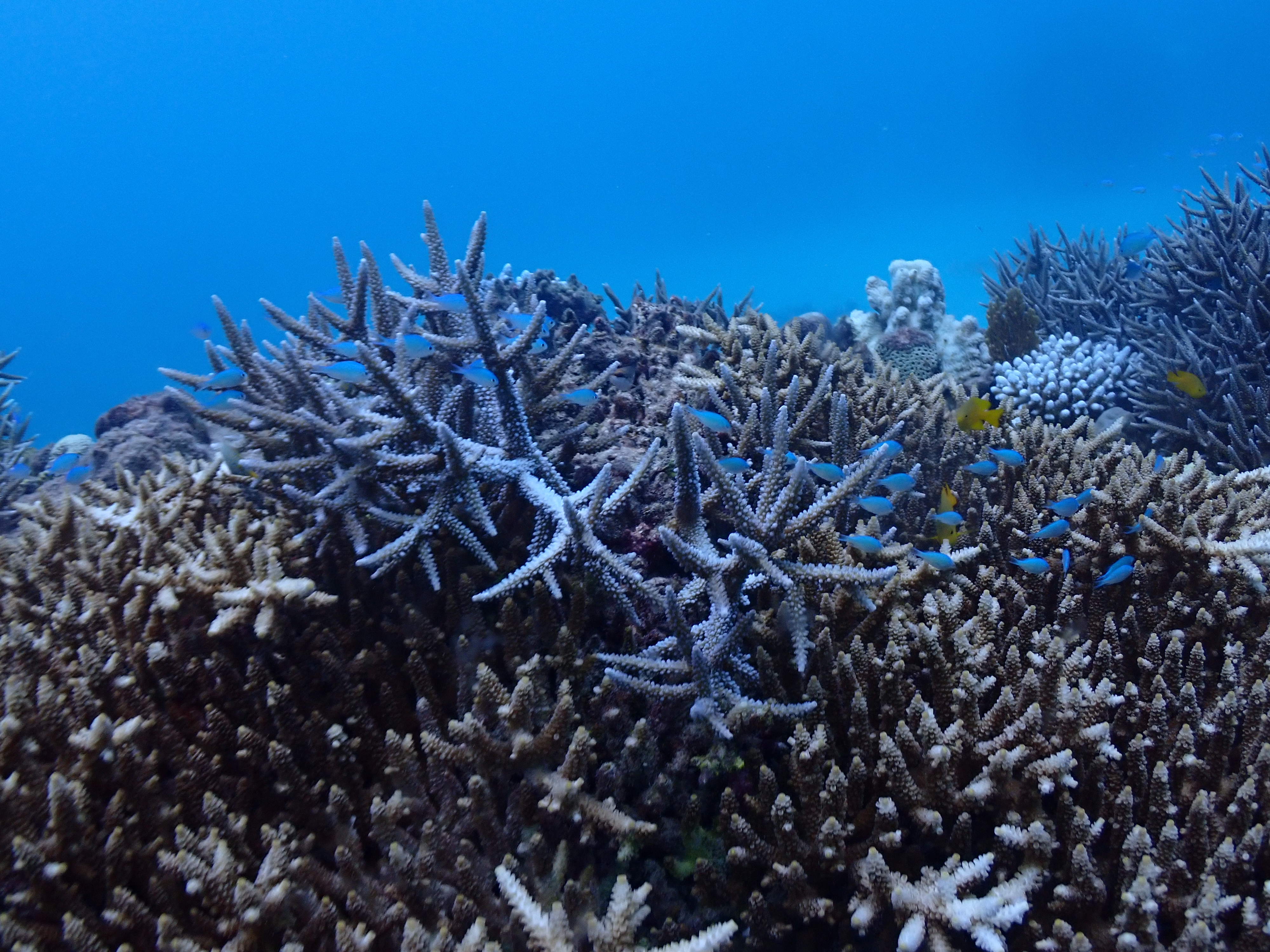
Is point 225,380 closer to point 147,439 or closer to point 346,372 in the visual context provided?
point 346,372

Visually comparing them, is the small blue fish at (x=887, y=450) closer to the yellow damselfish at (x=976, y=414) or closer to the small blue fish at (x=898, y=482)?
the small blue fish at (x=898, y=482)

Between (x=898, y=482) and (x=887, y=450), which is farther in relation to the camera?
(x=898, y=482)

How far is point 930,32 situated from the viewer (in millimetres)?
105375

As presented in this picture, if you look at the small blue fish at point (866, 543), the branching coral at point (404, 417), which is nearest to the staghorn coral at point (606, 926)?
the branching coral at point (404, 417)

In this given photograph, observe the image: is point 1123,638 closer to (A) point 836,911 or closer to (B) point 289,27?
(A) point 836,911

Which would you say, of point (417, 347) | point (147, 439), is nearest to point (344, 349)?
point (417, 347)

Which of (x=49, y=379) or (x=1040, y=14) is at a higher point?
(x=49, y=379)

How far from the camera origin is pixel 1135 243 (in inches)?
341

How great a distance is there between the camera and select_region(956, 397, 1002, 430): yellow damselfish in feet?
13.1

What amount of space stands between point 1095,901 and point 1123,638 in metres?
1.26

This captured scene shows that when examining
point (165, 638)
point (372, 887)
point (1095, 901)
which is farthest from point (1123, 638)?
point (165, 638)

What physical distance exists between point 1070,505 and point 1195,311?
5.23 metres

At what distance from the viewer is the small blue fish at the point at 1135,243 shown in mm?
8617

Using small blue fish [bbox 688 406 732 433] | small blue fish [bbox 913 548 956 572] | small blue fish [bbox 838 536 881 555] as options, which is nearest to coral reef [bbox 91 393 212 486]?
small blue fish [bbox 688 406 732 433]
